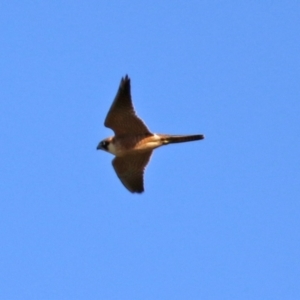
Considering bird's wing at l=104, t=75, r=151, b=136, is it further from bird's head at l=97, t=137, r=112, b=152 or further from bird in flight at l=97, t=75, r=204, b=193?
bird's head at l=97, t=137, r=112, b=152

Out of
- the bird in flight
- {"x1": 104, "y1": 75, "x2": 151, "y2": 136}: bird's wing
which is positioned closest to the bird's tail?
the bird in flight

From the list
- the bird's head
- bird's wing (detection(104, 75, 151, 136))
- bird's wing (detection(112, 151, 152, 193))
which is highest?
bird's wing (detection(104, 75, 151, 136))

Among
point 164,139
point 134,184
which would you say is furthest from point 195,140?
point 134,184

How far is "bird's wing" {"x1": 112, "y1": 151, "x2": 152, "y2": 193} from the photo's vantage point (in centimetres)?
2099

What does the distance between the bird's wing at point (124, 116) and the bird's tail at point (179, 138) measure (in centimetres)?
37

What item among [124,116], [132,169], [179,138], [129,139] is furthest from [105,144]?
[179,138]

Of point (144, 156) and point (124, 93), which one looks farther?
point (144, 156)

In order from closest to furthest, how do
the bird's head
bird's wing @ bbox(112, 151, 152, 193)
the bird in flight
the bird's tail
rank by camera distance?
1. the bird's tail
2. the bird in flight
3. the bird's head
4. bird's wing @ bbox(112, 151, 152, 193)

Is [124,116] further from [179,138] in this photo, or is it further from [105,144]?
[179,138]

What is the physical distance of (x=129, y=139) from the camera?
2030cm

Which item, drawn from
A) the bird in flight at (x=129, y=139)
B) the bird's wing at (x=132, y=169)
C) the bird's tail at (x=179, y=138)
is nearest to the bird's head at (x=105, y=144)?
the bird in flight at (x=129, y=139)

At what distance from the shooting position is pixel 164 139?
1986 centimetres

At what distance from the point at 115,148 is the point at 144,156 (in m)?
0.75

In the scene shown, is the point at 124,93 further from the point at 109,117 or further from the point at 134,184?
the point at 134,184
